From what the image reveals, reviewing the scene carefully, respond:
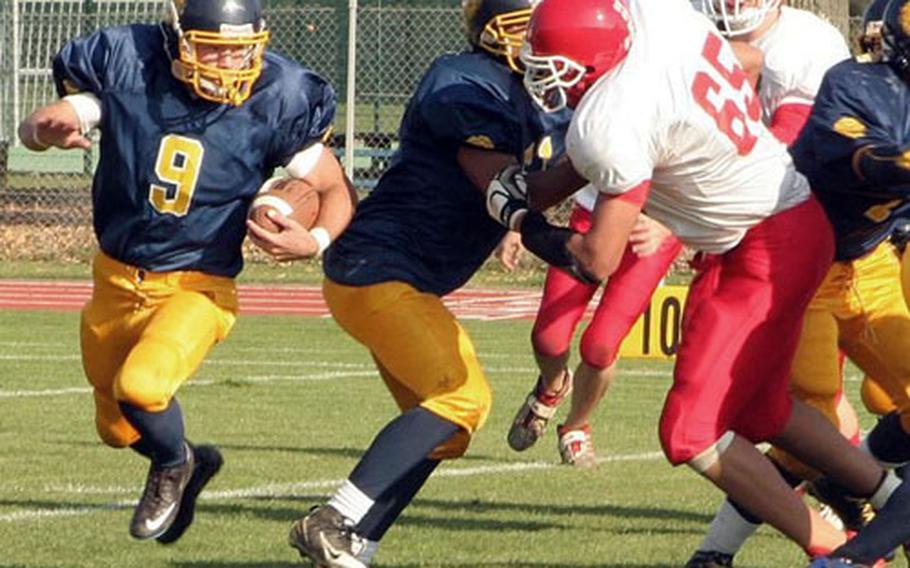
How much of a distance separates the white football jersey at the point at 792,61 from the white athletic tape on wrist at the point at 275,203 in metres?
1.56

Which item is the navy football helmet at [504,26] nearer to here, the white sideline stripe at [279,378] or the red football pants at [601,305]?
the red football pants at [601,305]

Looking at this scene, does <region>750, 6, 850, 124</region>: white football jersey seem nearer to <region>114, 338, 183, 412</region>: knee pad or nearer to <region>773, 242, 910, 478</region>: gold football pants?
<region>773, 242, 910, 478</region>: gold football pants

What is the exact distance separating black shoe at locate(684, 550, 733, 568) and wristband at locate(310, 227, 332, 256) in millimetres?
1333

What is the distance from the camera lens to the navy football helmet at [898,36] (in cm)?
555

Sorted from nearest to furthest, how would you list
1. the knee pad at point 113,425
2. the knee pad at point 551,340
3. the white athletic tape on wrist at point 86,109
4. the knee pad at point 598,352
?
the white athletic tape on wrist at point 86,109
the knee pad at point 113,425
the knee pad at point 598,352
the knee pad at point 551,340

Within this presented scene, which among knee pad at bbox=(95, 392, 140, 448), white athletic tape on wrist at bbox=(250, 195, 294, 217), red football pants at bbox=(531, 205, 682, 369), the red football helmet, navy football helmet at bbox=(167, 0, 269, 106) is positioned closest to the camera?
the red football helmet

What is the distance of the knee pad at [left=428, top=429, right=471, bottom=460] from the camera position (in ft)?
18.7

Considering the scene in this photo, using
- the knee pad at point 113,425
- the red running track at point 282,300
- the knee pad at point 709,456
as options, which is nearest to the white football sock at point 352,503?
the knee pad at point 709,456

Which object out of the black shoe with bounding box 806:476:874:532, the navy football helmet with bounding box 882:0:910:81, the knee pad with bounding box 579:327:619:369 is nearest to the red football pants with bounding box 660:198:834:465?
the navy football helmet with bounding box 882:0:910:81

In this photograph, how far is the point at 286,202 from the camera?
6.11m

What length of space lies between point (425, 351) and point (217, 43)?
1.14m

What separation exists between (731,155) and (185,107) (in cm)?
182

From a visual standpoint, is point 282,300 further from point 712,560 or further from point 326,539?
point 326,539

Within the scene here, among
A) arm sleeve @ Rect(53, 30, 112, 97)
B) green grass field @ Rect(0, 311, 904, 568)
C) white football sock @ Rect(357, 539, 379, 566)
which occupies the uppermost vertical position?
arm sleeve @ Rect(53, 30, 112, 97)
